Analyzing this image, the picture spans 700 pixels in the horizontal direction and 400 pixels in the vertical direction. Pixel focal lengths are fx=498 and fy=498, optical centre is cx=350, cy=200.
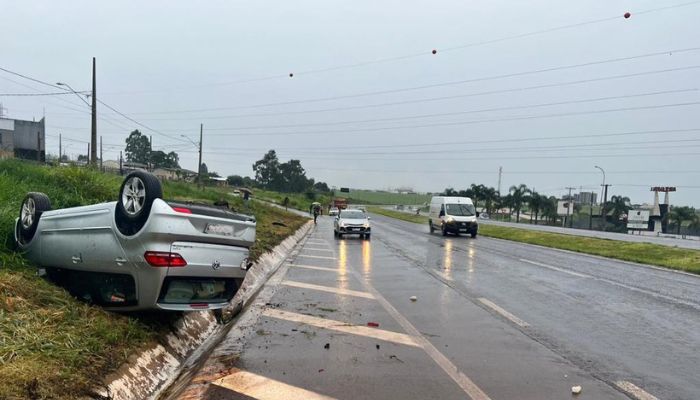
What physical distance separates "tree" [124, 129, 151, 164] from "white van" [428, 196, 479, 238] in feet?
384

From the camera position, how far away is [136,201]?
5285 millimetres

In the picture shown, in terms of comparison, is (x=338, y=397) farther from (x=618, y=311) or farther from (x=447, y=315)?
(x=618, y=311)

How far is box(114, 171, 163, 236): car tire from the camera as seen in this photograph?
16.7ft

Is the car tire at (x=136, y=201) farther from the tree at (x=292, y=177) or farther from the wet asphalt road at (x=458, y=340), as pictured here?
Answer: the tree at (x=292, y=177)

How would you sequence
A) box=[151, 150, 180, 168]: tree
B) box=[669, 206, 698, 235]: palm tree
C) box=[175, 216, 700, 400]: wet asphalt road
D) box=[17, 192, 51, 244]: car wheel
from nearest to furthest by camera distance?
box=[175, 216, 700, 400]: wet asphalt road < box=[17, 192, 51, 244]: car wheel < box=[669, 206, 698, 235]: palm tree < box=[151, 150, 180, 168]: tree

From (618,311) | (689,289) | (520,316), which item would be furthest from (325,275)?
(689,289)

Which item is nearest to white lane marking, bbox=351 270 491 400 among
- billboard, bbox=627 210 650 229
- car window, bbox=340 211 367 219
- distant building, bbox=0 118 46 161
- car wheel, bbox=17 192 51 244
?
car wheel, bbox=17 192 51 244

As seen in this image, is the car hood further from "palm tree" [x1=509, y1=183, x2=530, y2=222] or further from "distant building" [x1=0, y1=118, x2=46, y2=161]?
"palm tree" [x1=509, y1=183, x2=530, y2=222]

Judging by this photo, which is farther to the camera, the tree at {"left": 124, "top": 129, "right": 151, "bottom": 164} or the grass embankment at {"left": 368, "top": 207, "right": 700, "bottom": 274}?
the tree at {"left": 124, "top": 129, "right": 151, "bottom": 164}

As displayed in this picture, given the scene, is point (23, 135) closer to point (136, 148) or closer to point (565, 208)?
point (136, 148)

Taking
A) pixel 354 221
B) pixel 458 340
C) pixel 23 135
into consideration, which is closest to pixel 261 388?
pixel 458 340

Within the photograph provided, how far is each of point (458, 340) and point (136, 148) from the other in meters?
139

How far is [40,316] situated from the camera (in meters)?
5.12

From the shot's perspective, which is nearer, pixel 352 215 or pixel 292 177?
pixel 352 215
